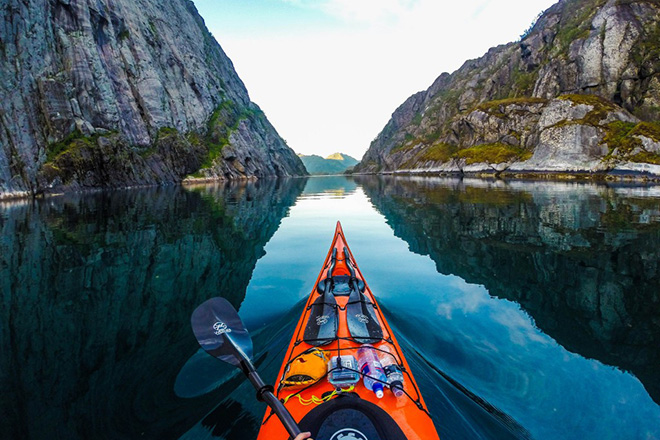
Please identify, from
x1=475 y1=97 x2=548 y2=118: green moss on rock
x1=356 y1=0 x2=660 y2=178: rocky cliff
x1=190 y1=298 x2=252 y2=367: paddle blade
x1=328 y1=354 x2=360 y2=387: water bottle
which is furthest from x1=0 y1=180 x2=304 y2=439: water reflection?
x1=475 y1=97 x2=548 y2=118: green moss on rock

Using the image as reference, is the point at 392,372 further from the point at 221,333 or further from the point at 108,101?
the point at 108,101

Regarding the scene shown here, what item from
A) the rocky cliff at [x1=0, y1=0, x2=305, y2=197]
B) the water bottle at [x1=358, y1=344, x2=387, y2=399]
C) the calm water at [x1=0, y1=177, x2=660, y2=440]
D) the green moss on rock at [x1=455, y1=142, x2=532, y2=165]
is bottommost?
the calm water at [x1=0, y1=177, x2=660, y2=440]

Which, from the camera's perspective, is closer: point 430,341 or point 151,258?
point 430,341

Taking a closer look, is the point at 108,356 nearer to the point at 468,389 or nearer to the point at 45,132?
the point at 468,389

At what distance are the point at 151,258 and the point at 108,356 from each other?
715cm

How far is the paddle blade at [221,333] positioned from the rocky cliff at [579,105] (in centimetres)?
5632

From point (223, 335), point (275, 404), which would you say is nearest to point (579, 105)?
point (223, 335)

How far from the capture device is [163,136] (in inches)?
2687

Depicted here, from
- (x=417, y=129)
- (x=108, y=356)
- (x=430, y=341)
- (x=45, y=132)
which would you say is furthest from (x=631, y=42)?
(x=417, y=129)

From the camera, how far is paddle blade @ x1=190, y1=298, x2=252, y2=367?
A: 4.62 metres

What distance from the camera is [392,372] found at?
13.8 feet

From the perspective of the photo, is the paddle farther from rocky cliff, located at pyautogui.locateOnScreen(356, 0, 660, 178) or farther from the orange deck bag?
rocky cliff, located at pyautogui.locateOnScreen(356, 0, 660, 178)

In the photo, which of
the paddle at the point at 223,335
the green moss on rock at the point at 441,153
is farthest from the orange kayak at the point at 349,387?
the green moss on rock at the point at 441,153

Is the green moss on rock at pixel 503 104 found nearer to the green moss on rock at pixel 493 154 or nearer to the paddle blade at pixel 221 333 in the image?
the green moss on rock at pixel 493 154
